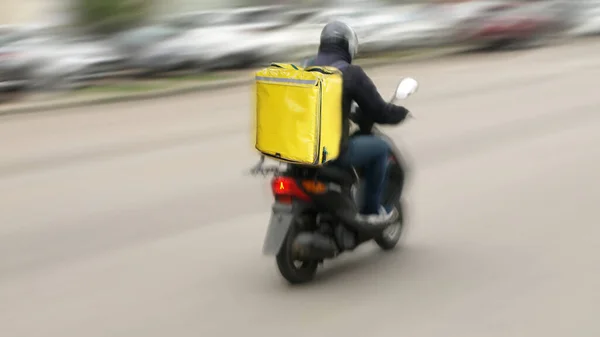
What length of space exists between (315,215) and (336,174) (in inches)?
11.8

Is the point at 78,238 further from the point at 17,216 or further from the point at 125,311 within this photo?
the point at 125,311

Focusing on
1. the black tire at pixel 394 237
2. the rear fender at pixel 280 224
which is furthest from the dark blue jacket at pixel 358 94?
the black tire at pixel 394 237

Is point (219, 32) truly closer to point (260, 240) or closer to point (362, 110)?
point (260, 240)

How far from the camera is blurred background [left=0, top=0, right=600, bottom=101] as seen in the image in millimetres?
17438

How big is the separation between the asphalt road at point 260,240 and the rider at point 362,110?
0.54m

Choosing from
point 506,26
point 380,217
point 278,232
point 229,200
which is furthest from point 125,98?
point 278,232

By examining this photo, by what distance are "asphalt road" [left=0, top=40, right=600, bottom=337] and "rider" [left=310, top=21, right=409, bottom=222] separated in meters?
0.54

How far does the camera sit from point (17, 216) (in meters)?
7.93

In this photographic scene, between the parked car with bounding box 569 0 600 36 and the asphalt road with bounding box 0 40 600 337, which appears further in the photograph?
the parked car with bounding box 569 0 600 36

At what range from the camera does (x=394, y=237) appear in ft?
21.3

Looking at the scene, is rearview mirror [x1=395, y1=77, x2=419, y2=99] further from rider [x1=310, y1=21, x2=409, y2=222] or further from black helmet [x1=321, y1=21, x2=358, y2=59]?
black helmet [x1=321, y1=21, x2=358, y2=59]

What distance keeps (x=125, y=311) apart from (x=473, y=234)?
2.58 m

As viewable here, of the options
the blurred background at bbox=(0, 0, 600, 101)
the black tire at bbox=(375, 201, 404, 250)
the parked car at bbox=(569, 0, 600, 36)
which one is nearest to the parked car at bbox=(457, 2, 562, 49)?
the blurred background at bbox=(0, 0, 600, 101)

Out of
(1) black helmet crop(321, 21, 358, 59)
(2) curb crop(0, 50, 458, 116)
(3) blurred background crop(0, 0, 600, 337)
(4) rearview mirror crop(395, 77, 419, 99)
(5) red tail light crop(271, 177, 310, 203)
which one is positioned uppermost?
(1) black helmet crop(321, 21, 358, 59)
